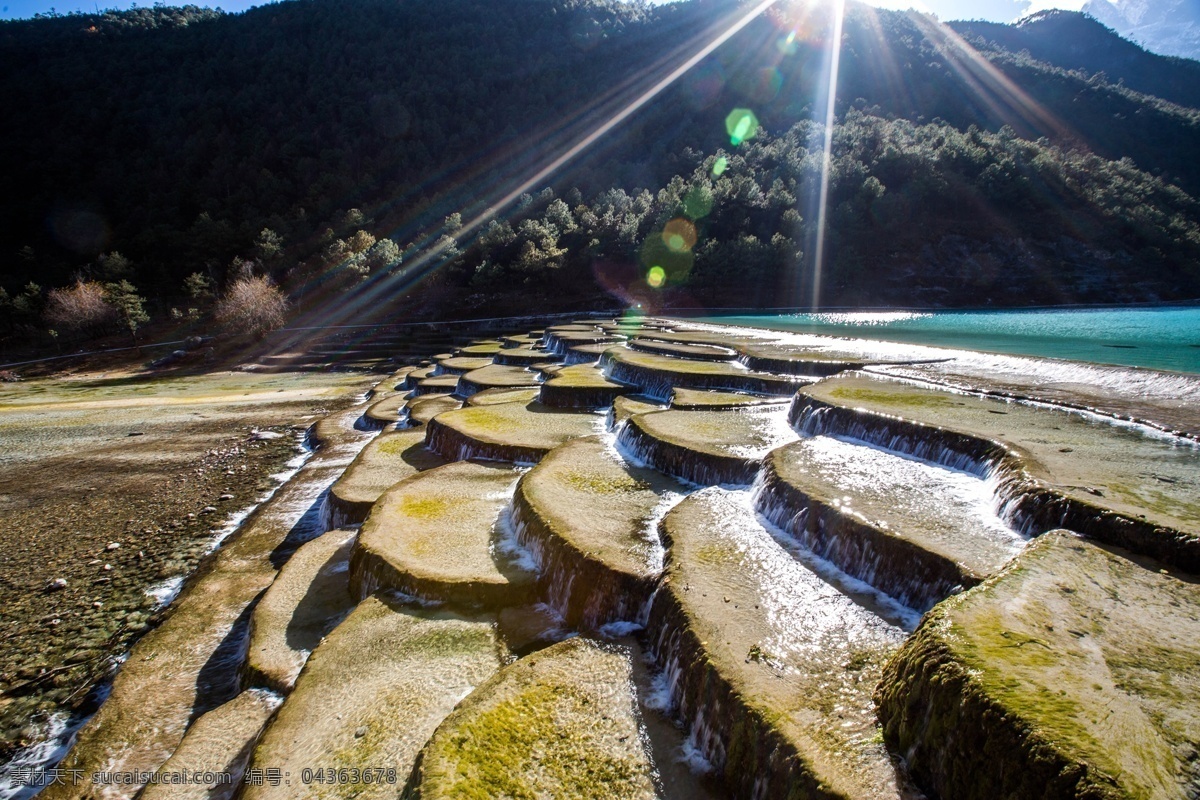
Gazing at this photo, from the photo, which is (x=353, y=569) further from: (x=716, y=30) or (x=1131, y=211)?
(x=716, y=30)

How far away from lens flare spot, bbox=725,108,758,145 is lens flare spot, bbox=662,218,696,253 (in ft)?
173

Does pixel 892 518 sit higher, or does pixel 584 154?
pixel 584 154

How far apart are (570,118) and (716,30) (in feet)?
201

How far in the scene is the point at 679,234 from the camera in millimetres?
68125

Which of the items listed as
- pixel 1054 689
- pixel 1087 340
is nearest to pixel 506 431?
pixel 1054 689

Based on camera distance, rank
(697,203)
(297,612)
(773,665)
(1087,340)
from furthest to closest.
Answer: (697,203) → (1087,340) → (297,612) → (773,665)

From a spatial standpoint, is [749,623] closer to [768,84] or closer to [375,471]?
[375,471]

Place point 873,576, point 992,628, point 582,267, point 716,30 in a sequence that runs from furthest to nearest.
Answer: point 716,30, point 582,267, point 873,576, point 992,628

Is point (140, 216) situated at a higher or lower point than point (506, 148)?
lower

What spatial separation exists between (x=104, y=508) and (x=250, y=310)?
36721mm

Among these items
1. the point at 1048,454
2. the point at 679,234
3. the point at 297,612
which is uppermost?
the point at 679,234

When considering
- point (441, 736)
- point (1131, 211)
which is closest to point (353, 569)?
point (441, 736)

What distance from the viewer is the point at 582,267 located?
65.6m

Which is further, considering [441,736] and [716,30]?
[716,30]
